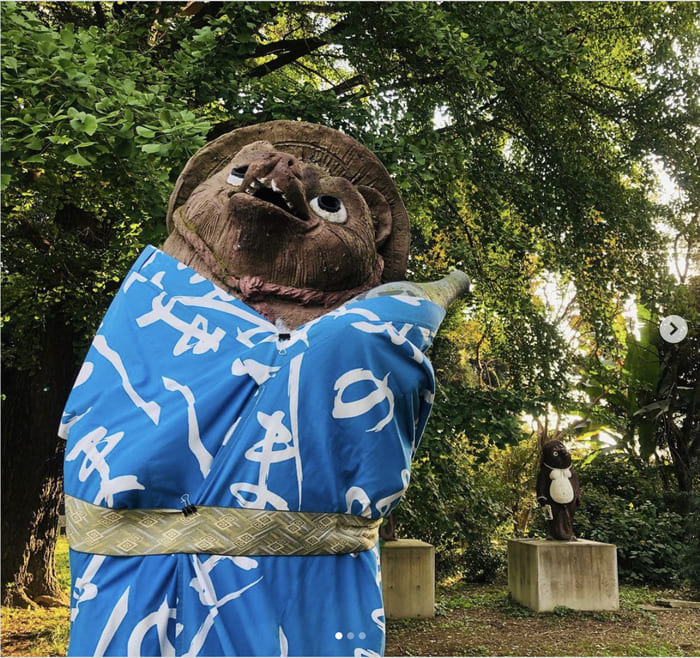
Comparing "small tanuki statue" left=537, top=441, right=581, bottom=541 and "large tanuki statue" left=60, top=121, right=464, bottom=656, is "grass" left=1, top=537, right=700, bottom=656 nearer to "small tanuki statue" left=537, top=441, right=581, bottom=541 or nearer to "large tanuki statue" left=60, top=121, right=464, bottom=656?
"small tanuki statue" left=537, top=441, right=581, bottom=541

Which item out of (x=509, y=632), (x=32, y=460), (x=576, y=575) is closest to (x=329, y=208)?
(x=32, y=460)

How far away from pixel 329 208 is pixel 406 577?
20.7 ft

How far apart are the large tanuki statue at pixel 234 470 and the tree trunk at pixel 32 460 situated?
4.69m

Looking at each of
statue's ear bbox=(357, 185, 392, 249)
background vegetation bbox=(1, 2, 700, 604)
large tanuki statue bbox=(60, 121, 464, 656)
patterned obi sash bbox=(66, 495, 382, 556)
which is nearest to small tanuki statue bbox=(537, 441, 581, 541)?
background vegetation bbox=(1, 2, 700, 604)

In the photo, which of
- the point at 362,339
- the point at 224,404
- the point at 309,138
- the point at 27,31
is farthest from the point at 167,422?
the point at 27,31

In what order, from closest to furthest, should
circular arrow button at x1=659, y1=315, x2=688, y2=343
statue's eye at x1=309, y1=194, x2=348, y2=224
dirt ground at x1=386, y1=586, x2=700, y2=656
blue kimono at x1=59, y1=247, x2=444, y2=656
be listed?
blue kimono at x1=59, y1=247, x2=444, y2=656, statue's eye at x1=309, y1=194, x2=348, y2=224, dirt ground at x1=386, y1=586, x2=700, y2=656, circular arrow button at x1=659, y1=315, x2=688, y2=343

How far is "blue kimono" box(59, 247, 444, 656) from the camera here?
4.82 feet

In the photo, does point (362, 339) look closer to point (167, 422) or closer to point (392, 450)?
point (392, 450)

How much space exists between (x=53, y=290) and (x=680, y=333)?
8.80 metres

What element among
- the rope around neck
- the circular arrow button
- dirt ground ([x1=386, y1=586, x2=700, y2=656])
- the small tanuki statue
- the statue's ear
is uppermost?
the circular arrow button

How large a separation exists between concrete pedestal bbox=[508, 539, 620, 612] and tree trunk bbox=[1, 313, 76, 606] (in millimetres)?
5255

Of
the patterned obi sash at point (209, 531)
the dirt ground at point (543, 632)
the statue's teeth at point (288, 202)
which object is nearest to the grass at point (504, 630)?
the dirt ground at point (543, 632)

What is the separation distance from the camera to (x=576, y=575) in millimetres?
7965

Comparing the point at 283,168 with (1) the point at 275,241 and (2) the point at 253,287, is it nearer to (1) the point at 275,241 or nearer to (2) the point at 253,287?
(1) the point at 275,241
